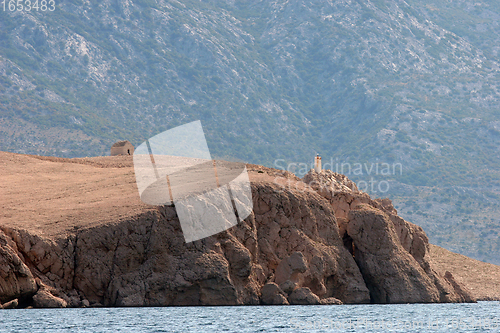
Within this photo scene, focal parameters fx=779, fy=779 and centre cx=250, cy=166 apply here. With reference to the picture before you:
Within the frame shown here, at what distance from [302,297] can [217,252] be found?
254 inches

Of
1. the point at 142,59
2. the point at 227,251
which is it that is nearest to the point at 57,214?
the point at 227,251

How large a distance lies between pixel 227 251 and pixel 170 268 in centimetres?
421

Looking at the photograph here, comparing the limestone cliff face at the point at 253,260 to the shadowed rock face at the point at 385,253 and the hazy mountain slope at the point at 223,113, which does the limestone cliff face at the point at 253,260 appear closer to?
the shadowed rock face at the point at 385,253

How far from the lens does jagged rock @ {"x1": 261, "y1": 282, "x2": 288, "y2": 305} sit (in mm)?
51094

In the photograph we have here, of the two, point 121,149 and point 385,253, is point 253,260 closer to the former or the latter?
point 385,253

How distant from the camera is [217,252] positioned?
166ft

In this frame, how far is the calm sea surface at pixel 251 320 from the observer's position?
37781 mm

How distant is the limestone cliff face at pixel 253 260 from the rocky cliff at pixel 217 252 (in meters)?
0.07

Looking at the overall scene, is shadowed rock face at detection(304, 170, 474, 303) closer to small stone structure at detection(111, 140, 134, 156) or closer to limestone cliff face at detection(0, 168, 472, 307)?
limestone cliff face at detection(0, 168, 472, 307)

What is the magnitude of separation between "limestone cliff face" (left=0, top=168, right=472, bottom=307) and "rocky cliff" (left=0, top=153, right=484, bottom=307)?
2.6 inches

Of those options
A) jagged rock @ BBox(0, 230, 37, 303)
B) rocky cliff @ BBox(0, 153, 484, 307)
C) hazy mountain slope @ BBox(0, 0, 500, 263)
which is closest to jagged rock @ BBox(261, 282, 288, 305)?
rocky cliff @ BBox(0, 153, 484, 307)

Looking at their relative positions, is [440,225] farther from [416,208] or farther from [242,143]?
[242,143]

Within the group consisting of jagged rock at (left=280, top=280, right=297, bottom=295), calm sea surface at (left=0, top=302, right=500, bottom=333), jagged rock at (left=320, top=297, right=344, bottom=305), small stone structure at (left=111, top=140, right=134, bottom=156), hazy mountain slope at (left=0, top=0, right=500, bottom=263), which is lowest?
calm sea surface at (left=0, top=302, right=500, bottom=333)

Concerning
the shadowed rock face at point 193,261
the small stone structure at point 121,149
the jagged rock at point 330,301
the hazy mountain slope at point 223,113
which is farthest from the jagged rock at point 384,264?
the hazy mountain slope at point 223,113
